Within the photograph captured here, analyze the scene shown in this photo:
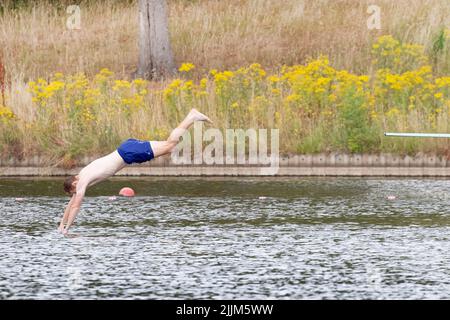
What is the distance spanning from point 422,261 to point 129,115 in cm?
1101

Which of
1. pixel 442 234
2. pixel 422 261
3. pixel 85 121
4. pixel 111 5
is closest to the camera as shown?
pixel 422 261

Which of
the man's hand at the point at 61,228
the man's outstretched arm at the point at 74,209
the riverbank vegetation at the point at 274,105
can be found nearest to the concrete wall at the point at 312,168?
the riverbank vegetation at the point at 274,105

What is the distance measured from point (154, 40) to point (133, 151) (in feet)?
47.6

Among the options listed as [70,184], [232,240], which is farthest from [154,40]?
[232,240]

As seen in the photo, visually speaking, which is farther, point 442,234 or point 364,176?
point 364,176

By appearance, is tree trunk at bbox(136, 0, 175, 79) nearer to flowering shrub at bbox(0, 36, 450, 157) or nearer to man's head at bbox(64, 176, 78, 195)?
flowering shrub at bbox(0, 36, 450, 157)

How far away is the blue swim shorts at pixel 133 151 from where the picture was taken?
1670 cm

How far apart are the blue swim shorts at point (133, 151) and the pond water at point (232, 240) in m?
0.71

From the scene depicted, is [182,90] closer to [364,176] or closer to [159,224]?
[364,176]

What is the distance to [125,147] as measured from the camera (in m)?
16.7

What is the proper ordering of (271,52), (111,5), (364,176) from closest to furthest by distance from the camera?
(364,176), (271,52), (111,5)

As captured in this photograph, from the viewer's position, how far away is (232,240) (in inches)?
569

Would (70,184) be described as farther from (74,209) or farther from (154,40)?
(154,40)

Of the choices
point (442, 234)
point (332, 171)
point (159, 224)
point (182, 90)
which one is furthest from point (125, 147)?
point (182, 90)
